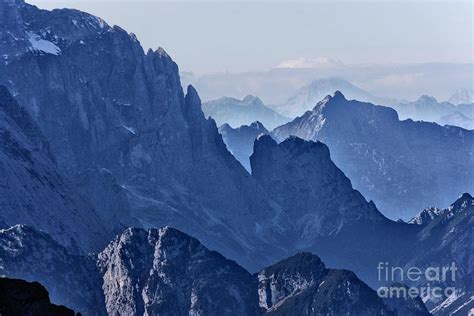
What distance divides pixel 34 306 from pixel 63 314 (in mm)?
2790

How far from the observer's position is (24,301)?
142500 mm

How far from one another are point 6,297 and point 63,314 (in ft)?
18.0

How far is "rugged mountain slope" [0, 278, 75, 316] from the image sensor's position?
464 feet

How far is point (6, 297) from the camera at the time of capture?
466ft

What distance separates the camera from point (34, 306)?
14250 cm

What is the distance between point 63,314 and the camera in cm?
14262

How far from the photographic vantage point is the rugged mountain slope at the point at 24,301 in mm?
141500

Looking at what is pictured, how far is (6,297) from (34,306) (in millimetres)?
2724
